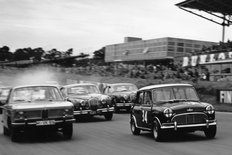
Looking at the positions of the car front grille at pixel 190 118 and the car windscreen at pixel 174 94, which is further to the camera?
the car windscreen at pixel 174 94

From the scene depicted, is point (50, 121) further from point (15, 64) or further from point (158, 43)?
point (15, 64)

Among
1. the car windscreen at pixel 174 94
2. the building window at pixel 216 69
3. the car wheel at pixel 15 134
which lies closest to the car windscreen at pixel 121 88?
the car windscreen at pixel 174 94

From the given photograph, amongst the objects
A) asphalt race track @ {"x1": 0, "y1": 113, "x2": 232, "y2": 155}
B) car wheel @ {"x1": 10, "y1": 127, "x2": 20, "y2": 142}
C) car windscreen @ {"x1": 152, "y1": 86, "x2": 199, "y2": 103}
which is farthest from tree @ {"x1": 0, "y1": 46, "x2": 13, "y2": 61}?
car windscreen @ {"x1": 152, "y1": 86, "x2": 199, "y2": 103}

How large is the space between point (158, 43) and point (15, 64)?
1108 inches

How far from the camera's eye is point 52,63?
3698 inches

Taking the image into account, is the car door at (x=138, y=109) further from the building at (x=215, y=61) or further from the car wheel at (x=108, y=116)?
the building at (x=215, y=61)

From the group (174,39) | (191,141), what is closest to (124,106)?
(191,141)

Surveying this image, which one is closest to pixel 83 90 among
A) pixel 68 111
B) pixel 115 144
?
pixel 68 111

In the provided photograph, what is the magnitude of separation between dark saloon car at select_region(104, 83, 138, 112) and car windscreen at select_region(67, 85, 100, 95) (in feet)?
11.4

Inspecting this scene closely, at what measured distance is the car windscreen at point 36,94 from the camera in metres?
13.1

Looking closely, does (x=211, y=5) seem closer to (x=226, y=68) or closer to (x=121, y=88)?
(x=226, y=68)

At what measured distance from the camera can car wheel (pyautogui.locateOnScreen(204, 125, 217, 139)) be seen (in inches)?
471

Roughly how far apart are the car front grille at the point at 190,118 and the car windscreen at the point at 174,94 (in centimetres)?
87

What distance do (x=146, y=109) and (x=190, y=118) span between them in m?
1.56
